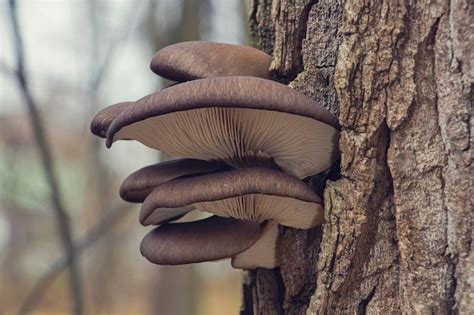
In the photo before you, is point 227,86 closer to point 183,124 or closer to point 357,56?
point 183,124

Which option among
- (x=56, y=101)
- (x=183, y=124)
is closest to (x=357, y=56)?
(x=183, y=124)

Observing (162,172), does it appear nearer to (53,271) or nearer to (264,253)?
(264,253)

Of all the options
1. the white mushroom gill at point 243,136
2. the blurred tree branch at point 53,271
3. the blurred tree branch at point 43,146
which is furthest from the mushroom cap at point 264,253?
the blurred tree branch at point 53,271

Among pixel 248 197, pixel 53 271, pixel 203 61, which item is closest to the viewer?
pixel 248 197

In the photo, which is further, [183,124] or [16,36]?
[16,36]

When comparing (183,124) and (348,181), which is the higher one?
(183,124)

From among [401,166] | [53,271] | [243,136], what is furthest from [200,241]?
[53,271]

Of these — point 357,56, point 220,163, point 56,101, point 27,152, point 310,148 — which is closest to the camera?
point 357,56
